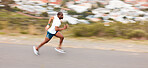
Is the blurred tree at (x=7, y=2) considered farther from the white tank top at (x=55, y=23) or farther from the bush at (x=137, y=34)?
the white tank top at (x=55, y=23)

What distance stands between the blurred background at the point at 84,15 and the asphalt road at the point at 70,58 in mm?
2999

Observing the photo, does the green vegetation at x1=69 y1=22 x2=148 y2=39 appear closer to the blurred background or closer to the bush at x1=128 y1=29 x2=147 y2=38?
the blurred background

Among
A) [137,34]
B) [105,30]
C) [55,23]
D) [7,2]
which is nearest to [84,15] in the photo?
[7,2]

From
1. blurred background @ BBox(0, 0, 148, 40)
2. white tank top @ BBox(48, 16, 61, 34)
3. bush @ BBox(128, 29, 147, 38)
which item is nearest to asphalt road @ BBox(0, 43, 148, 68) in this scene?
white tank top @ BBox(48, 16, 61, 34)

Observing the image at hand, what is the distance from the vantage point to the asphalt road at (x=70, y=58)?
4227 millimetres

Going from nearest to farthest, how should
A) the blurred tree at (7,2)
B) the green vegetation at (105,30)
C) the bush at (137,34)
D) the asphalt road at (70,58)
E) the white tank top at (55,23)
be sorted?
the asphalt road at (70,58), the white tank top at (55,23), the bush at (137,34), the green vegetation at (105,30), the blurred tree at (7,2)

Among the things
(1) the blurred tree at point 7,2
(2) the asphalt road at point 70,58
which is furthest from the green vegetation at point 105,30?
(1) the blurred tree at point 7,2

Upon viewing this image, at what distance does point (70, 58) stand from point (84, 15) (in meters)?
16.5

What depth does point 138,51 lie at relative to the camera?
5.57 m

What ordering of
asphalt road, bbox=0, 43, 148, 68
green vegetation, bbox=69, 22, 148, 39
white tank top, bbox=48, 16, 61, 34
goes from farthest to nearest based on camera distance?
green vegetation, bbox=69, 22, 148, 39, white tank top, bbox=48, 16, 61, 34, asphalt road, bbox=0, 43, 148, 68

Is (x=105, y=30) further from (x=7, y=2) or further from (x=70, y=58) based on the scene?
(x=7, y=2)

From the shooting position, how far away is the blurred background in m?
8.44

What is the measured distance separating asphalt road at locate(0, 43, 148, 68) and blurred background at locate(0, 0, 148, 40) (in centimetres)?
300

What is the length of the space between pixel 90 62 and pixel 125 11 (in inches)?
737
